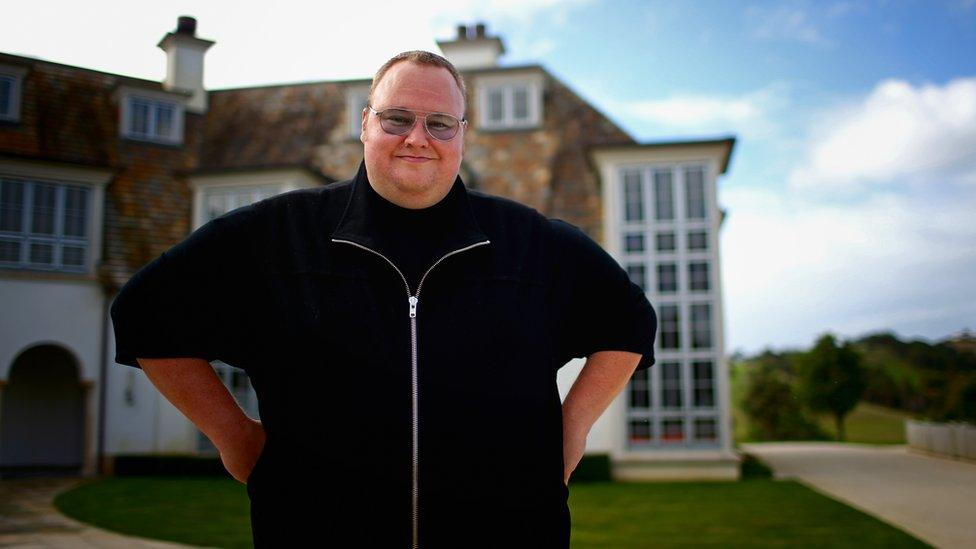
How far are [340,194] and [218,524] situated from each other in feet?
24.2

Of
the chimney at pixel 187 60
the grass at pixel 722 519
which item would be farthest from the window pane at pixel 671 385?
the chimney at pixel 187 60

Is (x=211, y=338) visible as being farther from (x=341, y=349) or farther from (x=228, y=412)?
(x=341, y=349)

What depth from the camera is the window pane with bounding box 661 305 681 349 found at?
14.0 meters

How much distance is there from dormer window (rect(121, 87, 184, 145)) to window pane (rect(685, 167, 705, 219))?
1078cm

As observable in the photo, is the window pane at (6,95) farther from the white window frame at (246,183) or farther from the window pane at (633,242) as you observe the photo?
the window pane at (633,242)

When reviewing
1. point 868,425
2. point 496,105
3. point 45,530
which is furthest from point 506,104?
point 868,425

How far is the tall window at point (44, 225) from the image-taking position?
13289 millimetres

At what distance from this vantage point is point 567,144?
54.5 ft

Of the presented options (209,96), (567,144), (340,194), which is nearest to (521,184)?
(567,144)

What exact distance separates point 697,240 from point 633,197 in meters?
1.43

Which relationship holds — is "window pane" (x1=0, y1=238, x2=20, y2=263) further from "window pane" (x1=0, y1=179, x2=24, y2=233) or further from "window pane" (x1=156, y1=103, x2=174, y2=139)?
"window pane" (x1=156, y1=103, x2=174, y2=139)

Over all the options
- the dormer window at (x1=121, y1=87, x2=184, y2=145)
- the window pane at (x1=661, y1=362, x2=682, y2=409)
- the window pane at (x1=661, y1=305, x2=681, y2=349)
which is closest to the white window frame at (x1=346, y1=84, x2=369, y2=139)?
the dormer window at (x1=121, y1=87, x2=184, y2=145)

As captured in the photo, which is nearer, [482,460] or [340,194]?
[482,460]

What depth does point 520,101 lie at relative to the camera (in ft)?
55.7
